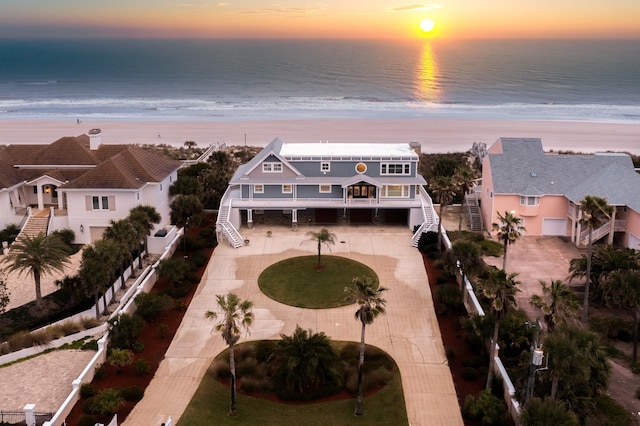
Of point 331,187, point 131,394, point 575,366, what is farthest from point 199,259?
point 575,366

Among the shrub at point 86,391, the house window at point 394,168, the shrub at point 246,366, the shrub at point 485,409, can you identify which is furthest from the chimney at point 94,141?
the shrub at point 485,409

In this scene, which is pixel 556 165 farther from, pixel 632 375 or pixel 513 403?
pixel 513 403

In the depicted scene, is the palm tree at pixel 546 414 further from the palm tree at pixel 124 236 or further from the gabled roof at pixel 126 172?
the gabled roof at pixel 126 172

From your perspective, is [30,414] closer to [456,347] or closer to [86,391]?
[86,391]

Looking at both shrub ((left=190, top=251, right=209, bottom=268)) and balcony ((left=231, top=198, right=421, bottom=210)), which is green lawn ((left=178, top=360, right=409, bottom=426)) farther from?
balcony ((left=231, top=198, right=421, bottom=210))

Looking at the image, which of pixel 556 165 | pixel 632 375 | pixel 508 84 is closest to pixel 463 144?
pixel 556 165

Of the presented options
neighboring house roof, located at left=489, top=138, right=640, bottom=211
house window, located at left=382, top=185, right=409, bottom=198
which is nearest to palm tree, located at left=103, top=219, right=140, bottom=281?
house window, located at left=382, top=185, right=409, bottom=198
